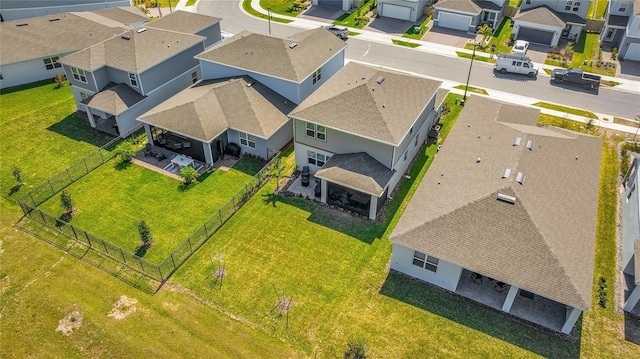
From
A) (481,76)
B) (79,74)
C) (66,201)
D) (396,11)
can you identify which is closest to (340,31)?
(396,11)

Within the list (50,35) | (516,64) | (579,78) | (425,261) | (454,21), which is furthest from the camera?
(454,21)

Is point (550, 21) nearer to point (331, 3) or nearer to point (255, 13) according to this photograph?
point (331, 3)

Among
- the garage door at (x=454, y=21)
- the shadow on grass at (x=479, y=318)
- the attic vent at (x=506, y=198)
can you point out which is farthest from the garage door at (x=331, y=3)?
the shadow on grass at (x=479, y=318)

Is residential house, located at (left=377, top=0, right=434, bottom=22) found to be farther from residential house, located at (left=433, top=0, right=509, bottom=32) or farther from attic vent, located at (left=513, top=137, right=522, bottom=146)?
attic vent, located at (left=513, top=137, right=522, bottom=146)

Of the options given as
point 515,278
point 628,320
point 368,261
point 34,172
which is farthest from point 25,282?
point 628,320

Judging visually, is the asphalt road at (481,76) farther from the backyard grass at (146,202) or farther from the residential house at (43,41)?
the backyard grass at (146,202)

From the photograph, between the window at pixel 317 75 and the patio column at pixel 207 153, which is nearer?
the patio column at pixel 207 153

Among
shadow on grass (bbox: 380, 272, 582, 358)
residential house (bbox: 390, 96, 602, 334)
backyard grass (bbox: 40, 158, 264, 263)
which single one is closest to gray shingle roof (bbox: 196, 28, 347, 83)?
backyard grass (bbox: 40, 158, 264, 263)
